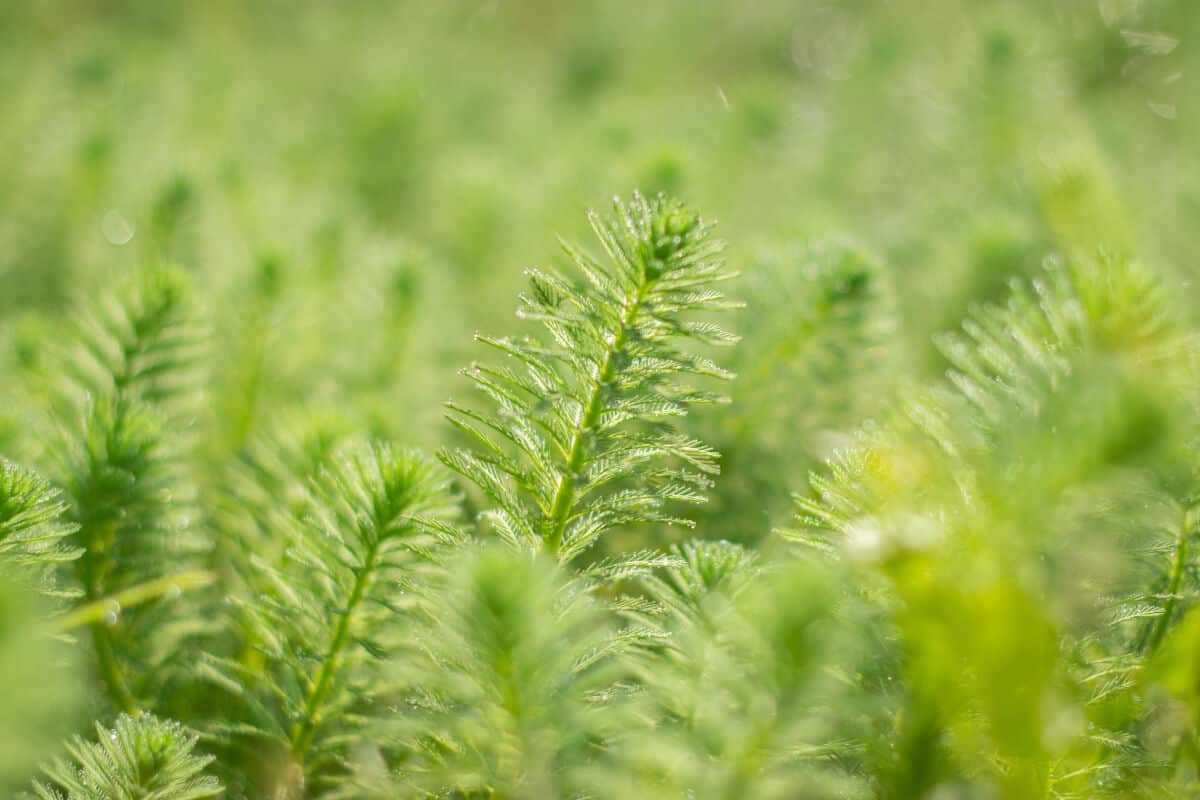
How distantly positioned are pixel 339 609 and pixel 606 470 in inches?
4.6

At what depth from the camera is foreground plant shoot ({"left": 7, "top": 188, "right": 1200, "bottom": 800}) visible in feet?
0.85

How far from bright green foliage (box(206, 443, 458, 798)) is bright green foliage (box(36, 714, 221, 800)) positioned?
0.04 meters

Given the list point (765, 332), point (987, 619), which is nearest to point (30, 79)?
point (765, 332)

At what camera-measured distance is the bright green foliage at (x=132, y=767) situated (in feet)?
0.98

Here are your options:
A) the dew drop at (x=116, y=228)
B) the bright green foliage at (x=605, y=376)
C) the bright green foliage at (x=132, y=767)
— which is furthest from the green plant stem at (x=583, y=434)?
the dew drop at (x=116, y=228)

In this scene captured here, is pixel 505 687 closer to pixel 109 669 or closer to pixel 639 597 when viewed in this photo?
pixel 639 597

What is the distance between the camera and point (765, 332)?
1.65 feet

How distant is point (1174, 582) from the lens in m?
0.36

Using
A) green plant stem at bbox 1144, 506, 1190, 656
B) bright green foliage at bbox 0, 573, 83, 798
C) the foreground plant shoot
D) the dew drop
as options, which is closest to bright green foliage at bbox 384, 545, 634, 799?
the foreground plant shoot

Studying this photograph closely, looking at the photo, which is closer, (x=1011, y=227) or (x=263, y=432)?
(x=263, y=432)

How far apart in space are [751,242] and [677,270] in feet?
1.09

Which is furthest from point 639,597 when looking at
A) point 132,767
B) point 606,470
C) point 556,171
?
point 556,171

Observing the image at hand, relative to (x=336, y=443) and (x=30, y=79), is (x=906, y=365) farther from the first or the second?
(x=30, y=79)

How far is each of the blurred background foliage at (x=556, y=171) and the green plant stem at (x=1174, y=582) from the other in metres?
0.16
